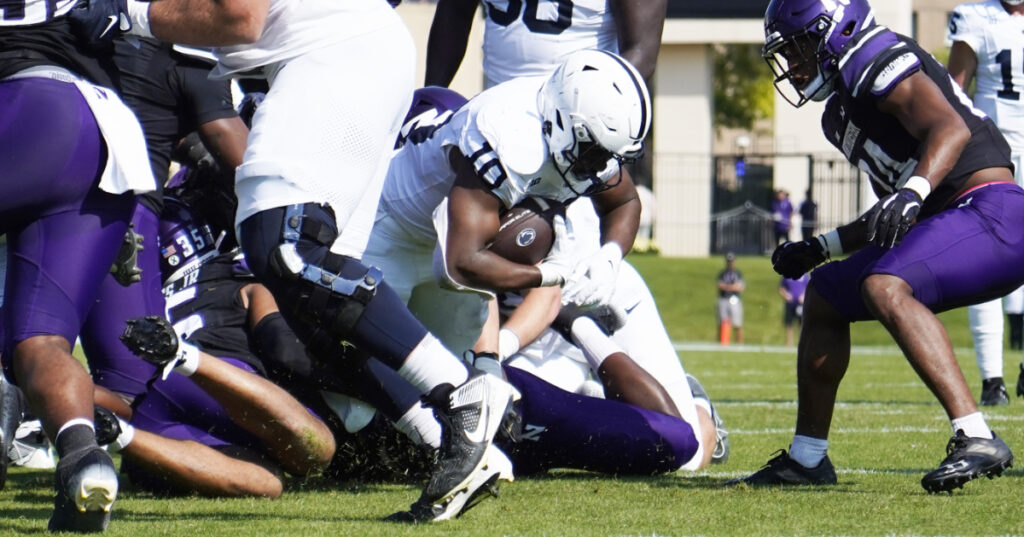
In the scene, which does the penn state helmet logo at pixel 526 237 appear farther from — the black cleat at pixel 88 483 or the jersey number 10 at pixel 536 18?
the black cleat at pixel 88 483

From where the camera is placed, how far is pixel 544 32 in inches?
210

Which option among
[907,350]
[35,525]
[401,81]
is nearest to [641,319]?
[907,350]

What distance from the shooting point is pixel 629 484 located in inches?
167

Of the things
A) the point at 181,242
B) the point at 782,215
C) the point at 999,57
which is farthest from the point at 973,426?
the point at 782,215

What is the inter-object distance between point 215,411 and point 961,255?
2.18 m

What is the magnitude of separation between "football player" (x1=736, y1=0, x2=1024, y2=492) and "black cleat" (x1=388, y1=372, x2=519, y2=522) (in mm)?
1191

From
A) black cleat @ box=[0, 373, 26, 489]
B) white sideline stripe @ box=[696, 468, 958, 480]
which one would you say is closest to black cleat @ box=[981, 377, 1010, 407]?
white sideline stripe @ box=[696, 468, 958, 480]

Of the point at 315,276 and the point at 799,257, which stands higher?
the point at 315,276

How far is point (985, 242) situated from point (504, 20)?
88.0 inches

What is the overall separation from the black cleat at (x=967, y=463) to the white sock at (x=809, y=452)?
0.49m

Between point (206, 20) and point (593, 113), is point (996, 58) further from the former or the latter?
point (206, 20)

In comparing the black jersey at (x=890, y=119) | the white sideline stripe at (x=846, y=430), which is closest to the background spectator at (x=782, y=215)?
the white sideline stripe at (x=846, y=430)

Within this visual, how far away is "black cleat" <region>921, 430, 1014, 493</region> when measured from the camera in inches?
144

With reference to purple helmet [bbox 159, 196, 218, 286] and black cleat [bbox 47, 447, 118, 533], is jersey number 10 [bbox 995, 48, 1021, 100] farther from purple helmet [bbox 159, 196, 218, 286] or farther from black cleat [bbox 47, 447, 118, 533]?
black cleat [bbox 47, 447, 118, 533]
